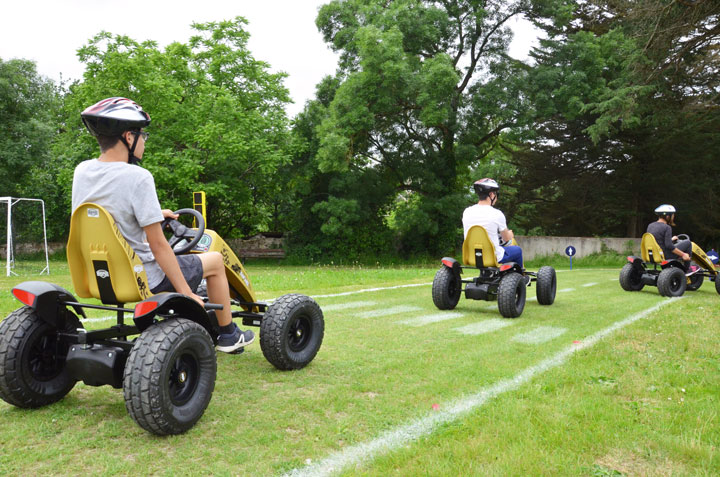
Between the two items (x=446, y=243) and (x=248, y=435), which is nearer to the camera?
(x=248, y=435)

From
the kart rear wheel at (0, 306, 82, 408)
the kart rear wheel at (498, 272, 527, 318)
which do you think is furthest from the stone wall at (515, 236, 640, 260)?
the kart rear wheel at (0, 306, 82, 408)

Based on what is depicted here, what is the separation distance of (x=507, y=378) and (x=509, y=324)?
105 inches

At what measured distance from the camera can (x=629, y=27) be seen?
14594 millimetres

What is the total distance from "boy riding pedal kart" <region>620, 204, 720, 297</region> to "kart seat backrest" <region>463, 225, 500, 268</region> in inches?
172

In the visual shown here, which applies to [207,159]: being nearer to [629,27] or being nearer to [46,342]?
[629,27]

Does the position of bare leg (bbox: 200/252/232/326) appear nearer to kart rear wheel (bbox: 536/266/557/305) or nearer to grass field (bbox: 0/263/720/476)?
grass field (bbox: 0/263/720/476)

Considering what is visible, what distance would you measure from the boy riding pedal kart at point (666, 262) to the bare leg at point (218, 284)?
890cm

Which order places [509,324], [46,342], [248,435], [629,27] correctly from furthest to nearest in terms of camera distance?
1. [629,27]
2. [509,324]
3. [46,342]
4. [248,435]

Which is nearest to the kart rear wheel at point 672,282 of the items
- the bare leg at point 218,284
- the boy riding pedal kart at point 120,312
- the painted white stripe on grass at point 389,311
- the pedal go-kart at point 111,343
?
the painted white stripe on grass at point 389,311

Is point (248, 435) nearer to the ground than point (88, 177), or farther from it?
nearer to the ground

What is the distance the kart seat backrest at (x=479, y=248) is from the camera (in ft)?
24.3

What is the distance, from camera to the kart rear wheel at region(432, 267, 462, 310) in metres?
7.79

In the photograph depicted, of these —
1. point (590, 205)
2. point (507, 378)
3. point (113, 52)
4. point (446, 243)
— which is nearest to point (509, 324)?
point (507, 378)

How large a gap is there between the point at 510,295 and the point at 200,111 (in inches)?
703
